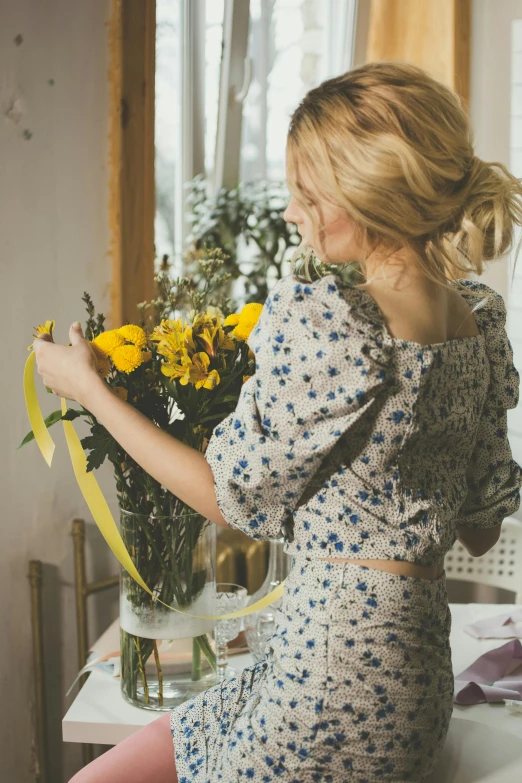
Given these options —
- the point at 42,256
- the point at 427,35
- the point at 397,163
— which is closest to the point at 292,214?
the point at 397,163

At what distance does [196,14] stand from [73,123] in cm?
97

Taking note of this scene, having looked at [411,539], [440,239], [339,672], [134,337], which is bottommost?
[339,672]

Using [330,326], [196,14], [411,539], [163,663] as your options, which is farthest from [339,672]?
[196,14]

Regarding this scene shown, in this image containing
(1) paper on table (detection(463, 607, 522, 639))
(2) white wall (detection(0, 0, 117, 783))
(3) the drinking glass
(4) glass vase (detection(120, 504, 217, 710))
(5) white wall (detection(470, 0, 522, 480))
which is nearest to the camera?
(4) glass vase (detection(120, 504, 217, 710))

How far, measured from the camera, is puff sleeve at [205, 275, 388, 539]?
2.71ft

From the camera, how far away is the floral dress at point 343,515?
0.84m

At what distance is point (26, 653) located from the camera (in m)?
1.83

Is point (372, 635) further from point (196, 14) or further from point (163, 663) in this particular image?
point (196, 14)

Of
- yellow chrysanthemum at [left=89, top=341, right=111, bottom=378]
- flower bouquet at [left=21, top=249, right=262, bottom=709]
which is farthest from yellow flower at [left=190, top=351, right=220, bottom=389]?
yellow chrysanthemum at [left=89, top=341, right=111, bottom=378]

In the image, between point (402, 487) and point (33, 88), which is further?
point (33, 88)

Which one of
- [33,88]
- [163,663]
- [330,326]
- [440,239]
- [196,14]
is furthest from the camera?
[196,14]

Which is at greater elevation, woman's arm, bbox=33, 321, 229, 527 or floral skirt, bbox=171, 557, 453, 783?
woman's arm, bbox=33, 321, 229, 527

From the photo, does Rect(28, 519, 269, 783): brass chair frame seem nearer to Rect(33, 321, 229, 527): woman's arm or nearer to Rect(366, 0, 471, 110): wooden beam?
Rect(33, 321, 229, 527): woman's arm

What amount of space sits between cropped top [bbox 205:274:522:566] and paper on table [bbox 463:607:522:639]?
2.46 ft
